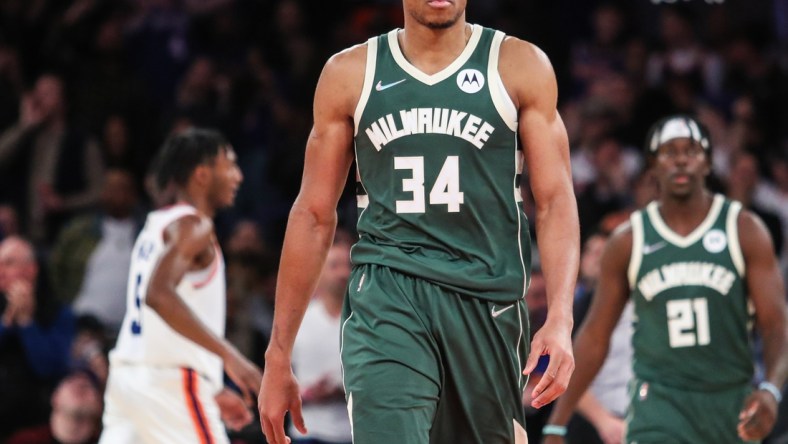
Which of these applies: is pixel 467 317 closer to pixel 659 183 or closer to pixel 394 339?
pixel 394 339

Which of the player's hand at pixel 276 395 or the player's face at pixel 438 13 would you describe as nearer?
the player's hand at pixel 276 395

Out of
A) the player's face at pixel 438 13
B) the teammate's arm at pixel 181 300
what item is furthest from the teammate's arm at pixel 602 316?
the player's face at pixel 438 13

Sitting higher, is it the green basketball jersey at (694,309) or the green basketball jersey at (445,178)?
the green basketball jersey at (445,178)

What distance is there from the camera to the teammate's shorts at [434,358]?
4742 millimetres

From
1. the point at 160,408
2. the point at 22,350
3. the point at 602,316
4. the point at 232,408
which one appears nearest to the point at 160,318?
the point at 160,408

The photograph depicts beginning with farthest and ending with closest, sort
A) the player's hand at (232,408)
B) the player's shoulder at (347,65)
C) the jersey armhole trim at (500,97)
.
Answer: the player's hand at (232,408), the player's shoulder at (347,65), the jersey armhole trim at (500,97)

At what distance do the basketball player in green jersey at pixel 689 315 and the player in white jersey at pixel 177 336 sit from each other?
1.67m

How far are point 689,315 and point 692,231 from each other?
1.45 ft

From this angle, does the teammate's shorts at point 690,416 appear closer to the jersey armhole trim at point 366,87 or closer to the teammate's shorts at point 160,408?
the teammate's shorts at point 160,408

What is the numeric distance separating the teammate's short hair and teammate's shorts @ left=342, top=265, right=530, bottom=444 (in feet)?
8.40

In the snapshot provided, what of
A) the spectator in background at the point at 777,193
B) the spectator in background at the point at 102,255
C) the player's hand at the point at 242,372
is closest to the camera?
the player's hand at the point at 242,372

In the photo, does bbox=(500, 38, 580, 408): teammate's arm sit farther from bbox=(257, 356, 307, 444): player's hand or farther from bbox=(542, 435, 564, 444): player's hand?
bbox=(542, 435, 564, 444): player's hand

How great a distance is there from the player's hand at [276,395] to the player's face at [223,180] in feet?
9.11

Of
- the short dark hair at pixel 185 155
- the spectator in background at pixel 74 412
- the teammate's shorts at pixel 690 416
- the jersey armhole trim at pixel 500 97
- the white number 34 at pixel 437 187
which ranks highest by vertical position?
the jersey armhole trim at pixel 500 97
